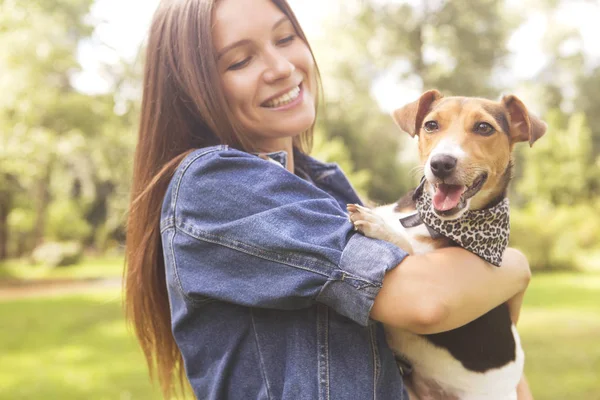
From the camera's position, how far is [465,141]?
6.29 feet

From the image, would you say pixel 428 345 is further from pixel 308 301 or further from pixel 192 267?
pixel 192 267

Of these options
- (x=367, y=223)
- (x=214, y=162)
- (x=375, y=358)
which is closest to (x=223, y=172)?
(x=214, y=162)

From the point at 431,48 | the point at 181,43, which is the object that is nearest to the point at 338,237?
the point at 181,43

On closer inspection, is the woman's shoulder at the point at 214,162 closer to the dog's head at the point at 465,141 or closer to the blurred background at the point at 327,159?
the dog's head at the point at 465,141

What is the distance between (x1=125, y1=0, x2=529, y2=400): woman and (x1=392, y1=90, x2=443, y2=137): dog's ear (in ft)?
1.24

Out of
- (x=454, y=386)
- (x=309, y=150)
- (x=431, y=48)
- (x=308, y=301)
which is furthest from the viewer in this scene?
(x=431, y=48)

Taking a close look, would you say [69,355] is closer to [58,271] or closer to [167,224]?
[167,224]

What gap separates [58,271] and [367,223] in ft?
55.1

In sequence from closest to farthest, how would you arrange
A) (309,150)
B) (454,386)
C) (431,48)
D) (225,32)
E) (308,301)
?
(308,301) < (225,32) < (454,386) < (309,150) < (431,48)

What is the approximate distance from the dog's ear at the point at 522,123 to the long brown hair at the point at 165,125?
780 mm

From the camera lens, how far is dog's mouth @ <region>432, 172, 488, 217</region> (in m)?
1.74

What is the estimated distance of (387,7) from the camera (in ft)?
57.1

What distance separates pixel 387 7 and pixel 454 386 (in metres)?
16.8

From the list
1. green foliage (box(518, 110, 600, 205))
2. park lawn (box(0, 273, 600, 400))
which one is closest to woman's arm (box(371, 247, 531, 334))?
park lawn (box(0, 273, 600, 400))
